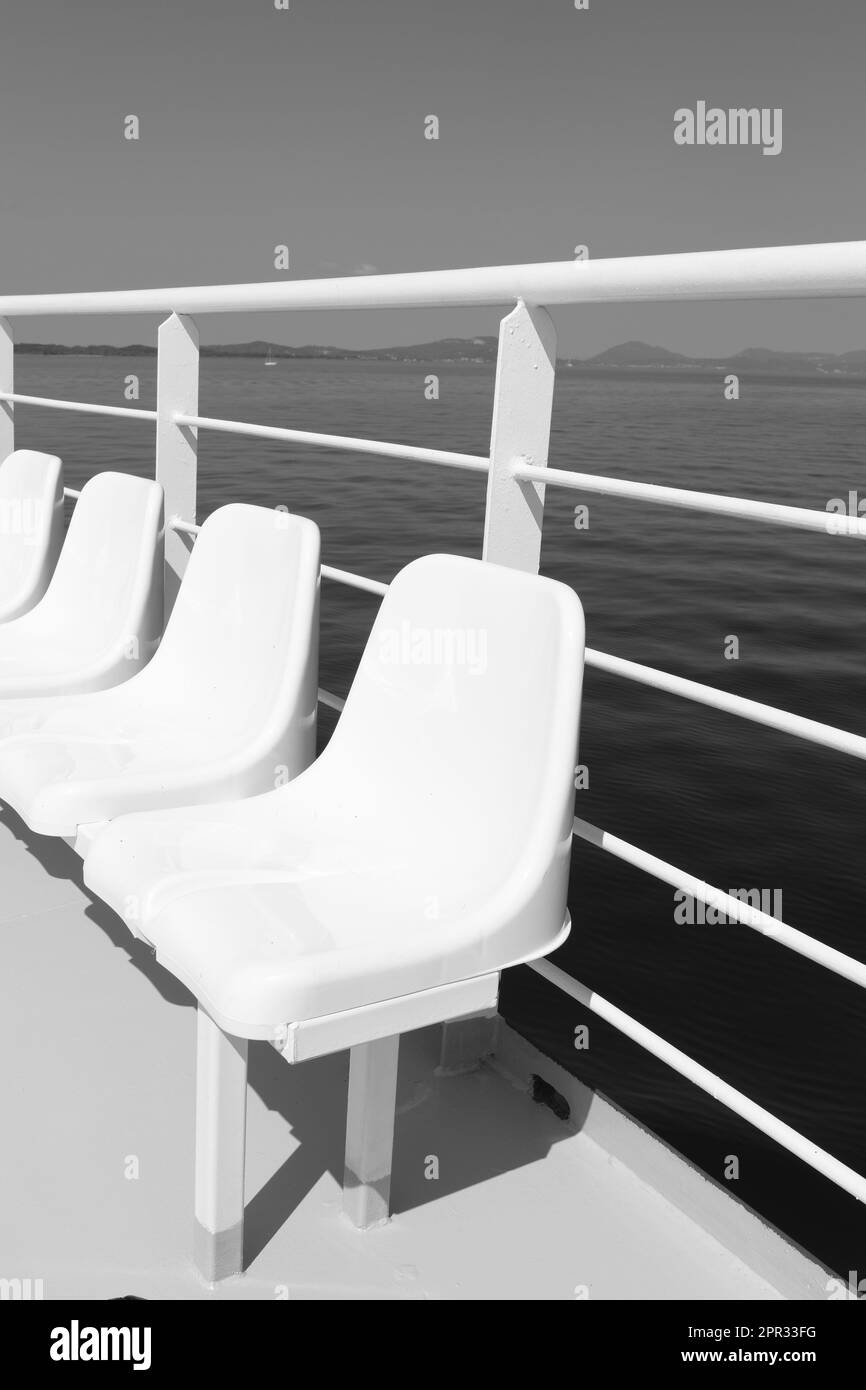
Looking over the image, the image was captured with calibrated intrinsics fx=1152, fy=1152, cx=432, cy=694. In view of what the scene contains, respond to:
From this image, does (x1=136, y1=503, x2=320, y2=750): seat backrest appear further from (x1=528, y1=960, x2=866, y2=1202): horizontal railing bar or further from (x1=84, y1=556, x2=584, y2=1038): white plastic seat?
(x1=528, y1=960, x2=866, y2=1202): horizontal railing bar

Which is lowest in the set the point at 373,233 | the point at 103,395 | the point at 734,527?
the point at 734,527

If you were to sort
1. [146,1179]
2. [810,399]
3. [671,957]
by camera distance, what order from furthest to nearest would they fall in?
[810,399] < [671,957] < [146,1179]

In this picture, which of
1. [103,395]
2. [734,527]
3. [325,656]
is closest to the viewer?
[325,656]

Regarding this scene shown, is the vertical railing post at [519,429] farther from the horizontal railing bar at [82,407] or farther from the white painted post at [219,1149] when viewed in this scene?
the horizontal railing bar at [82,407]

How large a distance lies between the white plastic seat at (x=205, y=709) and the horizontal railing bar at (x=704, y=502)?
0.44 m

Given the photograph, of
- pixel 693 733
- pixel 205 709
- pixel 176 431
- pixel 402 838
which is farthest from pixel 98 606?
pixel 693 733

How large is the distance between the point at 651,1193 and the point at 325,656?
7737 mm

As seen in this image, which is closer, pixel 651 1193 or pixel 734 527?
pixel 651 1193

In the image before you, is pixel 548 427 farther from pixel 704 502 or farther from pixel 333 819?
pixel 333 819

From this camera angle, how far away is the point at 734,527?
13359mm

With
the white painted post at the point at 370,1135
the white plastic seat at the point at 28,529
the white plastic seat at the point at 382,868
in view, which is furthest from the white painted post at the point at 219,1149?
the white plastic seat at the point at 28,529

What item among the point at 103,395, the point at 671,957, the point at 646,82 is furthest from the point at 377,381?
the point at 671,957

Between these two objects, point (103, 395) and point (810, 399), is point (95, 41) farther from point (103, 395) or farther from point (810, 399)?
point (810, 399)

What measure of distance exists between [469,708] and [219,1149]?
0.56 m
